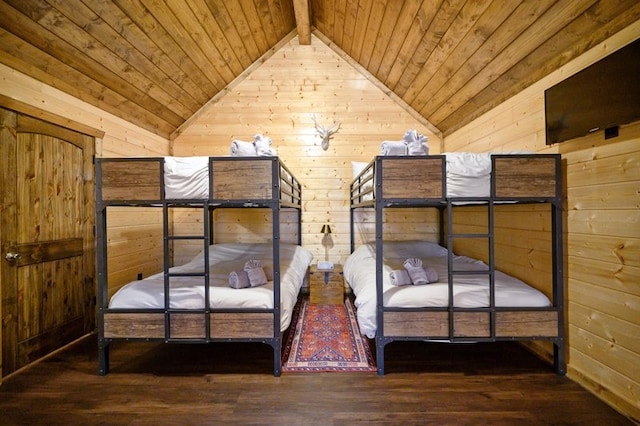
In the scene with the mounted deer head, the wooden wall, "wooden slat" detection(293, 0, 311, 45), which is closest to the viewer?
the wooden wall

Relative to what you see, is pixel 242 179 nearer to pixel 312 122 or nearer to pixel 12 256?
pixel 12 256

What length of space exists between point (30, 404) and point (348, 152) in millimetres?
3841

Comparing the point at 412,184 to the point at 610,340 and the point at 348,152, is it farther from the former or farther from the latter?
the point at 348,152

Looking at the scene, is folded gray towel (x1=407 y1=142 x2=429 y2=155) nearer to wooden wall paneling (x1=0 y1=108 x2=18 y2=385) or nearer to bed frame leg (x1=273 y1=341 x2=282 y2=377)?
bed frame leg (x1=273 y1=341 x2=282 y2=377)

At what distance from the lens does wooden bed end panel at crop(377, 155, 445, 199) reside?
2.11m

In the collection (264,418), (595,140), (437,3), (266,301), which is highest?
(437,3)

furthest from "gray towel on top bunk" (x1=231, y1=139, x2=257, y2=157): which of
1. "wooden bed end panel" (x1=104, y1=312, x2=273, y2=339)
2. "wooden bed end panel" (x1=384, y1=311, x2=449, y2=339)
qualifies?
"wooden bed end panel" (x1=384, y1=311, x2=449, y2=339)

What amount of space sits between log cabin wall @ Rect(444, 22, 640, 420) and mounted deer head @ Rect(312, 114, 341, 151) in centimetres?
234

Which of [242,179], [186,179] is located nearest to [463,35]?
[242,179]

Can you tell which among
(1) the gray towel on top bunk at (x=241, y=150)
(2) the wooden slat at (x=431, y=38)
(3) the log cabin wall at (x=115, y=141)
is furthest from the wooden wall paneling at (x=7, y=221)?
(2) the wooden slat at (x=431, y=38)

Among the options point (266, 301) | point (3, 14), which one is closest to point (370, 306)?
point (266, 301)

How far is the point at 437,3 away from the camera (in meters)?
2.35

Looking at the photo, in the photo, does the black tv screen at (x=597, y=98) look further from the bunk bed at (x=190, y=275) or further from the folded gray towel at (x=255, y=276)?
the folded gray towel at (x=255, y=276)

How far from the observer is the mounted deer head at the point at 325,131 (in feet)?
13.6
